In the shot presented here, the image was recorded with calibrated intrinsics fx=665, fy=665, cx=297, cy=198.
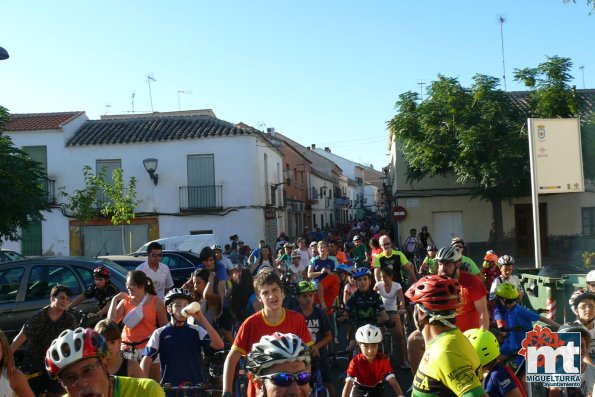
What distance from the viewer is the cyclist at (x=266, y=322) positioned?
4.41m

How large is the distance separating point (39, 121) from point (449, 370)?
30989mm

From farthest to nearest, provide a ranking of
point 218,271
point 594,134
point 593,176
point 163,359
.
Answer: point 593,176
point 594,134
point 218,271
point 163,359

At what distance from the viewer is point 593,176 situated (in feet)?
92.8

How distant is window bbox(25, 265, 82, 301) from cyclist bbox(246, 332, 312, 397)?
23.3 feet

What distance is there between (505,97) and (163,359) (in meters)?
25.0

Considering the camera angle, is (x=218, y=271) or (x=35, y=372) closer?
(x=35, y=372)

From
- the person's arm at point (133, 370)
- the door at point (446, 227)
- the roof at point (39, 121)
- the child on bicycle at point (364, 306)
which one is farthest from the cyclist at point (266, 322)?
the roof at point (39, 121)

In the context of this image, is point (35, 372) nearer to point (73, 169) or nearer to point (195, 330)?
point (195, 330)

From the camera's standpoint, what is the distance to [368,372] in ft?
20.0

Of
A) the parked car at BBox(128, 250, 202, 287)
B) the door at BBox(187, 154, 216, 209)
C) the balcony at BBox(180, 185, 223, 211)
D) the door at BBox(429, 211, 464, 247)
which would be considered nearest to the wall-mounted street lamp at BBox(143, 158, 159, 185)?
the balcony at BBox(180, 185, 223, 211)

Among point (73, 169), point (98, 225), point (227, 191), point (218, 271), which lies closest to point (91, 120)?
point (73, 169)

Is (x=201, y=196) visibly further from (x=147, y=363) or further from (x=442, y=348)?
(x=442, y=348)

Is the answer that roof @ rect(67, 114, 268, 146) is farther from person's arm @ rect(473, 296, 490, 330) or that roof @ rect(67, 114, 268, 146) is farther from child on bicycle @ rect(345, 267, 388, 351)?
person's arm @ rect(473, 296, 490, 330)

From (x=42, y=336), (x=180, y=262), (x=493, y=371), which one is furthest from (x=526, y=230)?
(x=493, y=371)
